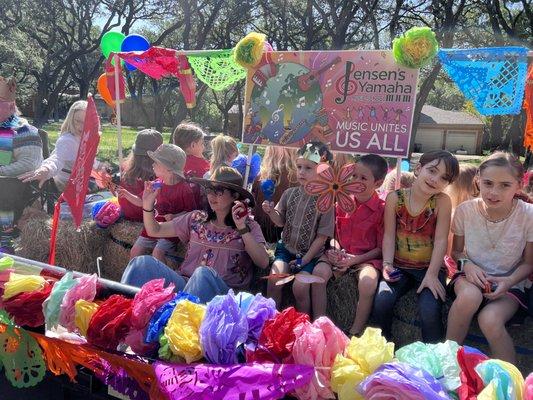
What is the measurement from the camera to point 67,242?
4.46 metres

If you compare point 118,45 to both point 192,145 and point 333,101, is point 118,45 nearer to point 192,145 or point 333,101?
point 192,145

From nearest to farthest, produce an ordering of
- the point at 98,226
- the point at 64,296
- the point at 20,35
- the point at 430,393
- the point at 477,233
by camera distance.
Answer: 1. the point at 430,393
2. the point at 64,296
3. the point at 477,233
4. the point at 98,226
5. the point at 20,35

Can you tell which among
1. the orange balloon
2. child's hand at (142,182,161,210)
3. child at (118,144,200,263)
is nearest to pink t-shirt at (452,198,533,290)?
child's hand at (142,182,161,210)

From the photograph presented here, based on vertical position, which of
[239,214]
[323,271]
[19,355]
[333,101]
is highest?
[333,101]

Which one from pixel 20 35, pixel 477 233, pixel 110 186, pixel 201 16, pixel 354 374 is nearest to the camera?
pixel 354 374

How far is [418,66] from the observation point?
3457 millimetres

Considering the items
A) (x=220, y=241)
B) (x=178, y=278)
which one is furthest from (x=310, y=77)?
(x=178, y=278)

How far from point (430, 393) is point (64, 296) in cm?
159

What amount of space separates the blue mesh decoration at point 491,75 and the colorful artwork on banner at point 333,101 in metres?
0.30

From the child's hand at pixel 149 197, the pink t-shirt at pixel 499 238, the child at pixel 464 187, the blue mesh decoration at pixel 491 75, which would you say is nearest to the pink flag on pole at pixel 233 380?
the pink t-shirt at pixel 499 238

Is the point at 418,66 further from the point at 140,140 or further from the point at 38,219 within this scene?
the point at 38,219

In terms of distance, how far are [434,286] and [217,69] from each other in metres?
2.94

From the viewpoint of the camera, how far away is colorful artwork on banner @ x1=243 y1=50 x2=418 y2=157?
3.58 m

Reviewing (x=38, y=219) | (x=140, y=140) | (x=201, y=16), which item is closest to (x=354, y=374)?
(x=140, y=140)
